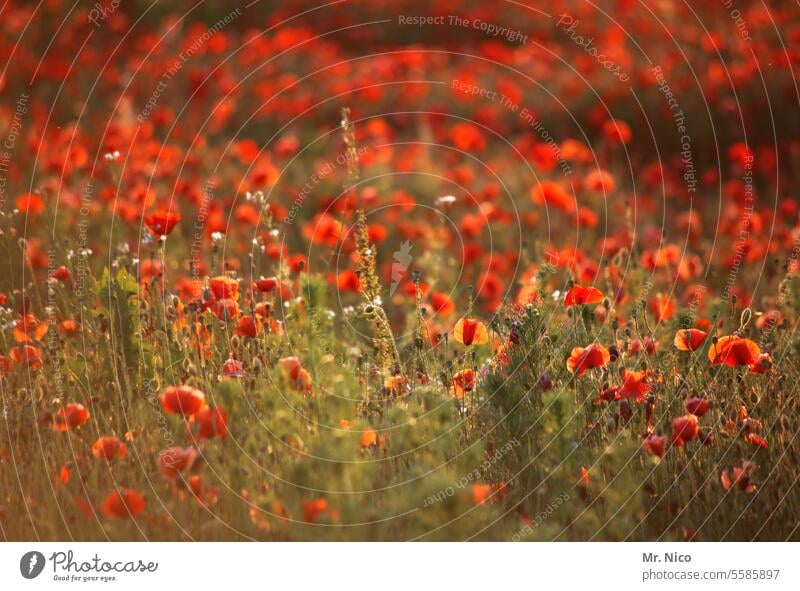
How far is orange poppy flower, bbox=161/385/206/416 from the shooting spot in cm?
257

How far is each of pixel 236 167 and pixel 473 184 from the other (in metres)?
1.55

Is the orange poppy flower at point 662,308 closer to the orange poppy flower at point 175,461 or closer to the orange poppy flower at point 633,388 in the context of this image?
the orange poppy flower at point 633,388

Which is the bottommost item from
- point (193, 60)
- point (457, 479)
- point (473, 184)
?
point (457, 479)

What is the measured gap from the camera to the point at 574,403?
9.51 feet

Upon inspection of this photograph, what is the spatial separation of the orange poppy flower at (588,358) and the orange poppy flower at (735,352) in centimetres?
31

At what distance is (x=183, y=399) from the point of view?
2.59 meters

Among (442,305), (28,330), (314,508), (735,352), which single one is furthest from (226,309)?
(735,352)

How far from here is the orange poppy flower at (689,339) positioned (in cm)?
288

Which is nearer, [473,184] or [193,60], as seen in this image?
[473,184]

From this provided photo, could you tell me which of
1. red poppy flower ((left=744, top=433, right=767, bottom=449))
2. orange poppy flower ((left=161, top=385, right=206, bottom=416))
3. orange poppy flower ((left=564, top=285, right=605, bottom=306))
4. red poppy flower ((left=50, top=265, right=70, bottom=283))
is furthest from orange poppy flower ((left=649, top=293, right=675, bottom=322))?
red poppy flower ((left=50, top=265, right=70, bottom=283))
